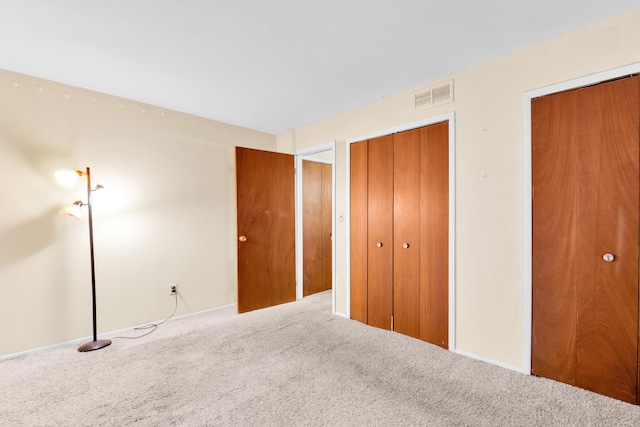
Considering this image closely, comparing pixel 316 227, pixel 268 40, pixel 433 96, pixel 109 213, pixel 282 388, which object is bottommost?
pixel 282 388

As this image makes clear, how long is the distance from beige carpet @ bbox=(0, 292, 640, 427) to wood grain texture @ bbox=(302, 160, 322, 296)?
5.12ft

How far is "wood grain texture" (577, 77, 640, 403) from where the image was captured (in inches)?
70.8

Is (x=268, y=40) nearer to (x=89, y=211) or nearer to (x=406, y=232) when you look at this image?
(x=406, y=232)

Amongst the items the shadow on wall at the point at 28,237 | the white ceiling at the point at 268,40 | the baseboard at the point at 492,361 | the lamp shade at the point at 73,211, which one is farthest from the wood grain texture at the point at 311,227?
the shadow on wall at the point at 28,237

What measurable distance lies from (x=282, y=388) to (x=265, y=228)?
83.4 inches

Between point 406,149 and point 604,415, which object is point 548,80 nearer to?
point 406,149

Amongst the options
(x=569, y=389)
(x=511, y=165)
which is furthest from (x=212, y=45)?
(x=569, y=389)

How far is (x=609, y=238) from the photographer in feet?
6.15

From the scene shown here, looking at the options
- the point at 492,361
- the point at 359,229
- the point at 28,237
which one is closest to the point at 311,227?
the point at 359,229

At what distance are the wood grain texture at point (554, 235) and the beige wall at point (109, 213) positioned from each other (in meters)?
3.41

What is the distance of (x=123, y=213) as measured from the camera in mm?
3102

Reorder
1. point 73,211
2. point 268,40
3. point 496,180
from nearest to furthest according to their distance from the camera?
1. point 268,40
2. point 496,180
3. point 73,211

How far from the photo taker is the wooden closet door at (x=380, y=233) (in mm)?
3078

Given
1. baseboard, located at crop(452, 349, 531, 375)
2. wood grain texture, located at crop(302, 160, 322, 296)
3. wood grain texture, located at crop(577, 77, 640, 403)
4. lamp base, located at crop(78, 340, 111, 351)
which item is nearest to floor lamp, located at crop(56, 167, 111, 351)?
lamp base, located at crop(78, 340, 111, 351)
